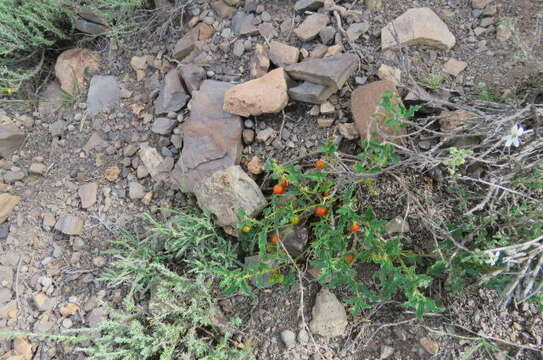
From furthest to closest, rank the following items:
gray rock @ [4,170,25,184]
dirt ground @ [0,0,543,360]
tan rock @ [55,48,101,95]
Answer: tan rock @ [55,48,101,95] → gray rock @ [4,170,25,184] → dirt ground @ [0,0,543,360]

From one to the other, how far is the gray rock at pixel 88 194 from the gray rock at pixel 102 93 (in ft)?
1.81

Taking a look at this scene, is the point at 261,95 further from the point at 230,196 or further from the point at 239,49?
the point at 230,196

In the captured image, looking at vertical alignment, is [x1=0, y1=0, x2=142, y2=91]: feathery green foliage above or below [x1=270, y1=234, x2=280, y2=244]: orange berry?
above

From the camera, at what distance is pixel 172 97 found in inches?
117

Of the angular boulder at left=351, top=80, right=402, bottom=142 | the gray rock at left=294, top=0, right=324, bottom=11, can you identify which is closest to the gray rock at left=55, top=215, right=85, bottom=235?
the angular boulder at left=351, top=80, right=402, bottom=142

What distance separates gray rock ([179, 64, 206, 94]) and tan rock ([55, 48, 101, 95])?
813 millimetres

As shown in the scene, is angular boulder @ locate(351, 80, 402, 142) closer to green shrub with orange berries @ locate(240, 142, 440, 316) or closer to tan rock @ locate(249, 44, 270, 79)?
green shrub with orange berries @ locate(240, 142, 440, 316)

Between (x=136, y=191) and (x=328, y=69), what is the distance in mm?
1400

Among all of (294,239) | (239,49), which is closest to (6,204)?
(239,49)

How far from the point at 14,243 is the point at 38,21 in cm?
151

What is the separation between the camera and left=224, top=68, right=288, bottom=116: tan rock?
2.63 metres

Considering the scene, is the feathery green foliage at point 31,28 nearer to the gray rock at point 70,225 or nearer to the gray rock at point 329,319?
the gray rock at point 70,225

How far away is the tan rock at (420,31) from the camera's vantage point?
2645 millimetres

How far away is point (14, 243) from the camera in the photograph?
2.93 m
